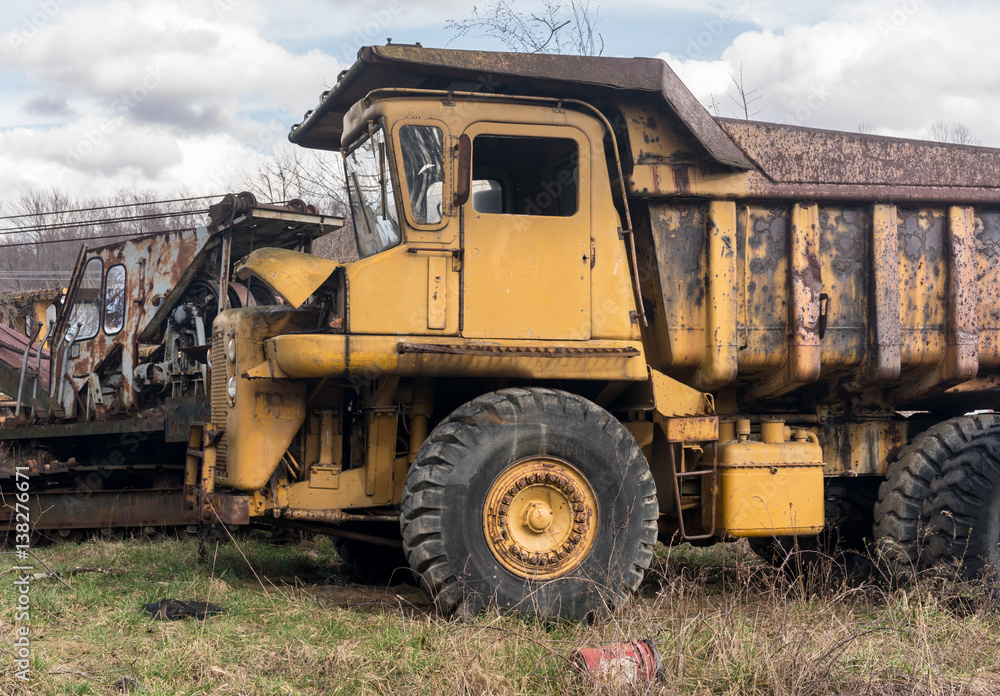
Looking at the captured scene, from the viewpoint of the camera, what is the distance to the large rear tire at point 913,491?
6253mm

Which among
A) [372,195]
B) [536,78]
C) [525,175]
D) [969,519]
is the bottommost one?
[969,519]

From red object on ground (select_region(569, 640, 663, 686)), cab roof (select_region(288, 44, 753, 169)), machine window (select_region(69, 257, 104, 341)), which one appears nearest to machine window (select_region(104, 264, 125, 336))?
machine window (select_region(69, 257, 104, 341))

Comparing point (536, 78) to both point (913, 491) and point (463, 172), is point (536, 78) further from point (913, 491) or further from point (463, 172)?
point (913, 491)

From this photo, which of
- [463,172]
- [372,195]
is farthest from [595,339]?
[372,195]

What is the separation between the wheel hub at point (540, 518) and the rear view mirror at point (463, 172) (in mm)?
1567

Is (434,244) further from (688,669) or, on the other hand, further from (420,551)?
(688,669)

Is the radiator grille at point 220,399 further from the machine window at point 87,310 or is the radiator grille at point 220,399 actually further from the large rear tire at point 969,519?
the large rear tire at point 969,519

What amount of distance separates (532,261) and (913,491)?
3.09 meters

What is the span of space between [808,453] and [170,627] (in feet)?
13.2

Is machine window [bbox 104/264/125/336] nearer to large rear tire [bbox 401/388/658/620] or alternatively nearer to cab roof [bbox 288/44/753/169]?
cab roof [bbox 288/44/753/169]

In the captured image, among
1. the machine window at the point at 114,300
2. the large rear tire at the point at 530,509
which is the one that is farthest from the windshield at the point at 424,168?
the machine window at the point at 114,300

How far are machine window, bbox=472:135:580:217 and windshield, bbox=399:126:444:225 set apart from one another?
0.32 m

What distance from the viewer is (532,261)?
560cm

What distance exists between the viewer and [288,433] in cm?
561
